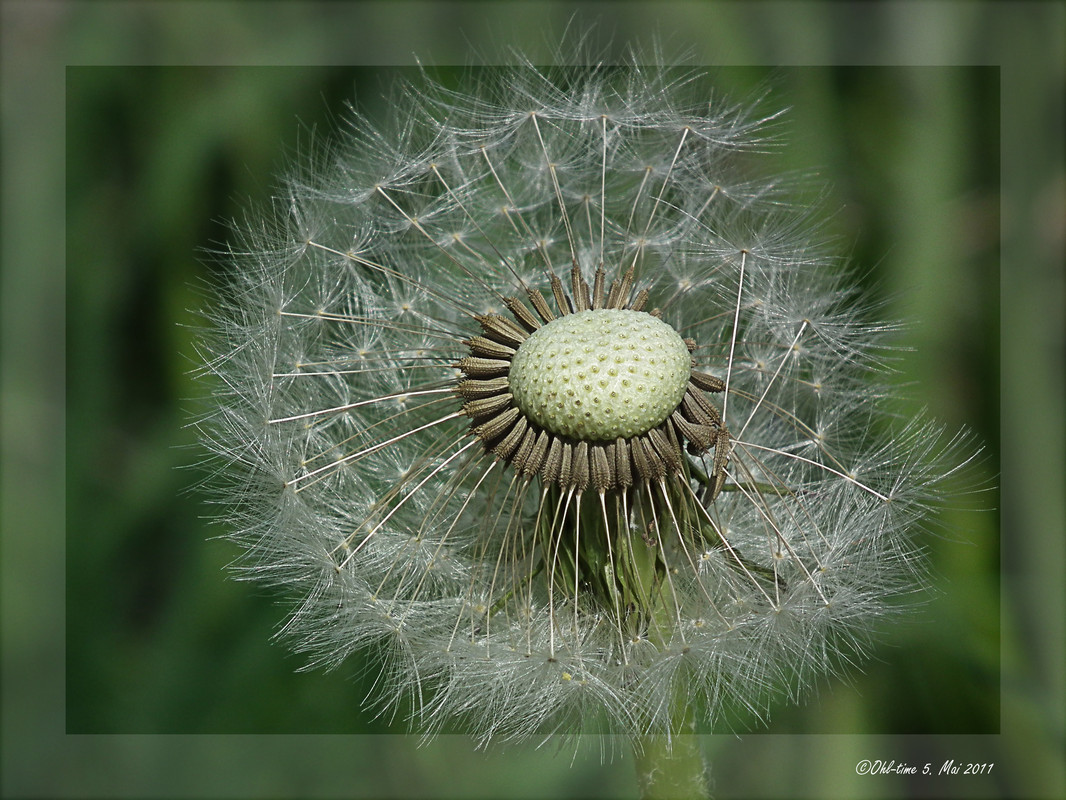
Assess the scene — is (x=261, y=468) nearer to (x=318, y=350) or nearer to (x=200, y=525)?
(x=318, y=350)

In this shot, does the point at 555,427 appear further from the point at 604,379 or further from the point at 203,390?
the point at 203,390

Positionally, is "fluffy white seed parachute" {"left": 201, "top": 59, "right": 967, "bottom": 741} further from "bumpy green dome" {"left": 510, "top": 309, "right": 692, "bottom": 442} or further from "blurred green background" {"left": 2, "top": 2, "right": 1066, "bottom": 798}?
"blurred green background" {"left": 2, "top": 2, "right": 1066, "bottom": 798}

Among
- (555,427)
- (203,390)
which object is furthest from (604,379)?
(203,390)

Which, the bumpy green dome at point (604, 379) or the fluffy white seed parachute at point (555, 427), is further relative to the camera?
the fluffy white seed parachute at point (555, 427)

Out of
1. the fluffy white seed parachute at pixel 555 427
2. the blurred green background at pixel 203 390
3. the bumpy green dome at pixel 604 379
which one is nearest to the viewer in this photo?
the bumpy green dome at pixel 604 379

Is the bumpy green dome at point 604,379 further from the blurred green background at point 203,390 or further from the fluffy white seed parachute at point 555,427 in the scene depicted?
the blurred green background at point 203,390

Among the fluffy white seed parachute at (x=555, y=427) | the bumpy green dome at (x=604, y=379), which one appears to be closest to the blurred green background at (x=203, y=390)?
the fluffy white seed parachute at (x=555, y=427)

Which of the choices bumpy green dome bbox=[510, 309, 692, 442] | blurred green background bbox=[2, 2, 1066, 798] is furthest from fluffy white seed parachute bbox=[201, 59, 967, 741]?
blurred green background bbox=[2, 2, 1066, 798]
